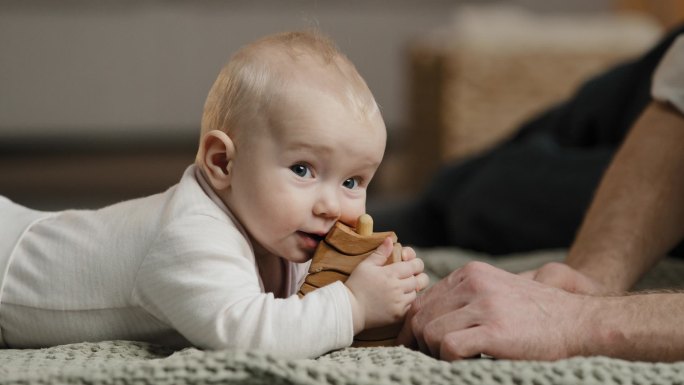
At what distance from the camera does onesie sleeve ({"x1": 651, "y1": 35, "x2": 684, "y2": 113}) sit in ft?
4.38

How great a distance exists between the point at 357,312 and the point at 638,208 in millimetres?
572

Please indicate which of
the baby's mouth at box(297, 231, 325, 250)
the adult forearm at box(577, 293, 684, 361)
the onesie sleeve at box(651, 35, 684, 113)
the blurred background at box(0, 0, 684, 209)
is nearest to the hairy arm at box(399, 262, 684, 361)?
the adult forearm at box(577, 293, 684, 361)

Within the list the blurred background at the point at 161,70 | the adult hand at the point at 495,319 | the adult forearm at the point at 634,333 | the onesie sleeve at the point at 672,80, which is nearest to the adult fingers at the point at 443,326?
the adult hand at the point at 495,319

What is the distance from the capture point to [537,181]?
5.50ft

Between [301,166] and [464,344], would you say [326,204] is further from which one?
[464,344]

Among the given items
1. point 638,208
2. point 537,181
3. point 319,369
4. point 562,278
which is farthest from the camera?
point 537,181

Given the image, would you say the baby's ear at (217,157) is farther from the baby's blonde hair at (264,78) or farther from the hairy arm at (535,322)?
the hairy arm at (535,322)

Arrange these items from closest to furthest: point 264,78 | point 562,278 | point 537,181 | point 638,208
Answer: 1. point 264,78
2. point 562,278
3. point 638,208
4. point 537,181

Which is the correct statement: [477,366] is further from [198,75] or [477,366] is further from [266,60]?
[198,75]

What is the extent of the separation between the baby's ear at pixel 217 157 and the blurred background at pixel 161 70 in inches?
85.5

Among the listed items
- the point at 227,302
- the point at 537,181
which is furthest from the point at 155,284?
the point at 537,181

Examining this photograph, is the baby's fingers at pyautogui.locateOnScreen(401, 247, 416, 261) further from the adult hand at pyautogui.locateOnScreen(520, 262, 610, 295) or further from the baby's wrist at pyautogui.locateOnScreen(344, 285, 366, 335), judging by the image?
the adult hand at pyautogui.locateOnScreen(520, 262, 610, 295)

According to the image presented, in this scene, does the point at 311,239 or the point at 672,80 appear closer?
the point at 311,239

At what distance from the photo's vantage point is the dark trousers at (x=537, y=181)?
5.37 feet
